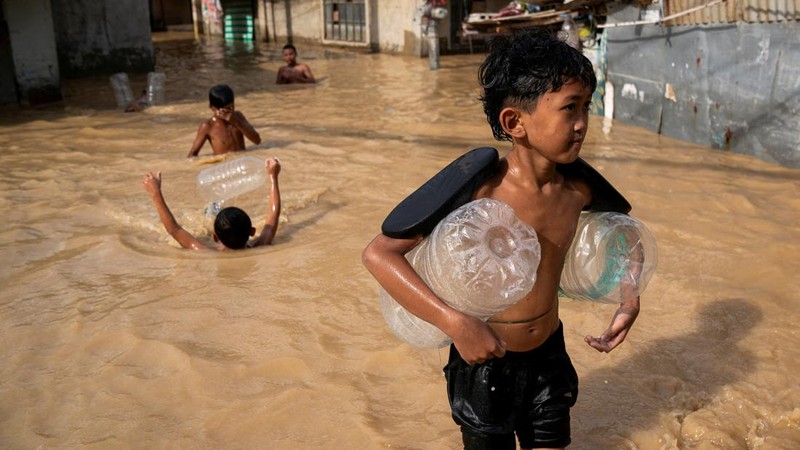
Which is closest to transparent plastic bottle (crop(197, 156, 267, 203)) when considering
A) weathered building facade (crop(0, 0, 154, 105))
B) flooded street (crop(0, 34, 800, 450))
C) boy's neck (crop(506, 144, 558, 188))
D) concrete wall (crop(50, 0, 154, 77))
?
flooded street (crop(0, 34, 800, 450))

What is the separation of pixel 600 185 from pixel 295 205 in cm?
402

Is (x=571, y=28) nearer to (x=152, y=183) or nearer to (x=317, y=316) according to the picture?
(x=152, y=183)

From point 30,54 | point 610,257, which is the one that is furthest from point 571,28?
point 610,257

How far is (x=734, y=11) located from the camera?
6844mm

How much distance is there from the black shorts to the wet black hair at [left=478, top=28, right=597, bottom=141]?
2.26 feet

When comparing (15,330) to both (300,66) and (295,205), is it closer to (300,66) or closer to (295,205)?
(295,205)

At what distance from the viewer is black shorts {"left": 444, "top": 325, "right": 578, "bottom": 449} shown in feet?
7.08

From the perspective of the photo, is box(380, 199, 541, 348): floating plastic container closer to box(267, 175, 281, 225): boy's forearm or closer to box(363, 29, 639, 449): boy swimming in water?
box(363, 29, 639, 449): boy swimming in water

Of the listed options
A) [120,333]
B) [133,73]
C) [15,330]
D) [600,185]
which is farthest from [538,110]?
[133,73]

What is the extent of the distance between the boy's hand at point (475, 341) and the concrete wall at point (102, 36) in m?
13.6

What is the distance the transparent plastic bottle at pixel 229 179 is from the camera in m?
6.18

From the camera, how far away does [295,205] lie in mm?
6062

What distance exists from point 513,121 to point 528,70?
15 centimetres

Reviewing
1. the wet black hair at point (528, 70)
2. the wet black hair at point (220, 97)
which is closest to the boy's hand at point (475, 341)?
the wet black hair at point (528, 70)
